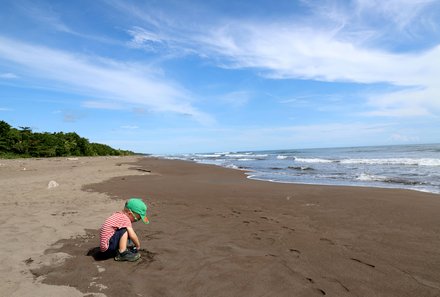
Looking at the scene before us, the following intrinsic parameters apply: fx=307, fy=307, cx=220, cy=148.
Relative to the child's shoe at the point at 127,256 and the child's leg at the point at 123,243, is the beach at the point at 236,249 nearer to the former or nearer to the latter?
the child's shoe at the point at 127,256

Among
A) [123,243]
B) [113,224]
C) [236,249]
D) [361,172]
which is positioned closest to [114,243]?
[123,243]

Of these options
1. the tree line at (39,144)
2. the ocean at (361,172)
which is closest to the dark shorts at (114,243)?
the ocean at (361,172)

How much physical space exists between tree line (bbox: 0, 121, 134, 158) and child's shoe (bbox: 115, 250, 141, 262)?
3985 centimetres

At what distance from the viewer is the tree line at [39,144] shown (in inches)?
1487

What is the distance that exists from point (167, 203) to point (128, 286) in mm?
5354

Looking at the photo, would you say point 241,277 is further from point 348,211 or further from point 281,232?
point 348,211

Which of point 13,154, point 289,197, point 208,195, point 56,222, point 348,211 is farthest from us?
point 13,154

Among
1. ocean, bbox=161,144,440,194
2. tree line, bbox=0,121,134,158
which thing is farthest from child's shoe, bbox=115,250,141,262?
tree line, bbox=0,121,134,158

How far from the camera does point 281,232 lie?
5.69 meters

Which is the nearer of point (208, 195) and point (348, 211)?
point (348, 211)

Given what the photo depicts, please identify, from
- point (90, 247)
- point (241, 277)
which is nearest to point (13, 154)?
point (90, 247)

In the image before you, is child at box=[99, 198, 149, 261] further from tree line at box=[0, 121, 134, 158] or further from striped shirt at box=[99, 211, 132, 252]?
tree line at box=[0, 121, 134, 158]

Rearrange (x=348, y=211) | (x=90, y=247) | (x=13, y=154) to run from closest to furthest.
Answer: (x=90, y=247)
(x=348, y=211)
(x=13, y=154)

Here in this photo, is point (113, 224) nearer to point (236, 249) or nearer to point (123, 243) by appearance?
point (123, 243)
